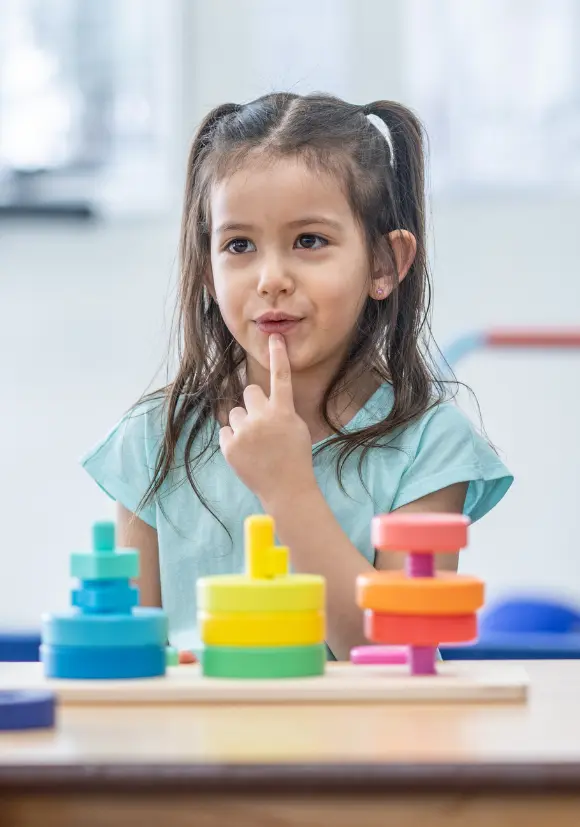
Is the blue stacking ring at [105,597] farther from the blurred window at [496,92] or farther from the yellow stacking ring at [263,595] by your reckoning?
Result: the blurred window at [496,92]

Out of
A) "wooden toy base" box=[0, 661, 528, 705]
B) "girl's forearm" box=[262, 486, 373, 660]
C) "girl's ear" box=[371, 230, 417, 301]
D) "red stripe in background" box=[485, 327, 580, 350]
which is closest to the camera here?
"wooden toy base" box=[0, 661, 528, 705]

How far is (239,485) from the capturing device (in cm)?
120

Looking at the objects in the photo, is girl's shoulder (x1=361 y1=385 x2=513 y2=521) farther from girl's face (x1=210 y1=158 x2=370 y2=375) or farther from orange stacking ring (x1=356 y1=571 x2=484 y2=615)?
orange stacking ring (x1=356 y1=571 x2=484 y2=615)

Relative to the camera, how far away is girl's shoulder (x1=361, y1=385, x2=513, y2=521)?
1134 millimetres

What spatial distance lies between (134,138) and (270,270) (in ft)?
6.65

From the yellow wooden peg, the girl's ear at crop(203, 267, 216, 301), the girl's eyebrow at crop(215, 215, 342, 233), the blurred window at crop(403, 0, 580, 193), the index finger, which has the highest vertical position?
the blurred window at crop(403, 0, 580, 193)

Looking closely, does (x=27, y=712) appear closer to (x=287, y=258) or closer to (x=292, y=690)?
(x=292, y=690)

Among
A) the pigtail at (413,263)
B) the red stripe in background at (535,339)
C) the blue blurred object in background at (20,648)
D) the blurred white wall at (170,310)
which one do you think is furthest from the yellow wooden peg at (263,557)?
the blurred white wall at (170,310)

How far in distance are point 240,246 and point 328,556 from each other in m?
0.30

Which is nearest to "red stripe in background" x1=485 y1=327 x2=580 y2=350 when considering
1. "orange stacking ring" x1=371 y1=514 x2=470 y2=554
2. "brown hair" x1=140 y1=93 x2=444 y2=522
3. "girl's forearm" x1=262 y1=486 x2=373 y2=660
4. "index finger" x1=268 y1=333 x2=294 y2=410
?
"brown hair" x1=140 y1=93 x2=444 y2=522

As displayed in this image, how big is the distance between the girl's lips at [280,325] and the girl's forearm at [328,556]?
0.17 metres

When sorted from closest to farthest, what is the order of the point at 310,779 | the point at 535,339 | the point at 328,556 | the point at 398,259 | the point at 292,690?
the point at 310,779 < the point at 292,690 < the point at 328,556 < the point at 398,259 < the point at 535,339

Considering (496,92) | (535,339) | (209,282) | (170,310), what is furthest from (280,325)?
(496,92)

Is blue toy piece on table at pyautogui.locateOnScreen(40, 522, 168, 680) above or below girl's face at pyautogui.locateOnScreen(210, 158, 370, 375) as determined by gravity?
below
